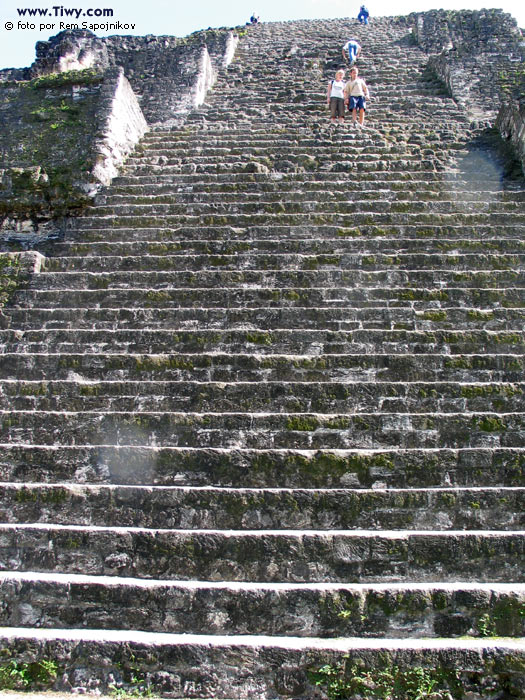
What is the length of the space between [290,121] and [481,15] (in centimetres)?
861

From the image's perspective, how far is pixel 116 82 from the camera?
32.0 ft

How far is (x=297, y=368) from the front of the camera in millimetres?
5262

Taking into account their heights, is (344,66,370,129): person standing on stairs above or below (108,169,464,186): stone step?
above

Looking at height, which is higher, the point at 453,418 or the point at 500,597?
the point at 453,418

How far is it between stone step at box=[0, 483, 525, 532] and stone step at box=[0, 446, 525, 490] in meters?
0.27

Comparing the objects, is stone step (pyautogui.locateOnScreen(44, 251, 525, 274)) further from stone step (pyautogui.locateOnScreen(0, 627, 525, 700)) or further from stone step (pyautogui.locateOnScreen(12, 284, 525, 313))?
stone step (pyautogui.locateOnScreen(0, 627, 525, 700))

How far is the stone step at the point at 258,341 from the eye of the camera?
548 cm

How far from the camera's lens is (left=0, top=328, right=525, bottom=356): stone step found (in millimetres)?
5480

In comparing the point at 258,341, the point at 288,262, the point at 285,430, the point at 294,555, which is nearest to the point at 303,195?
the point at 288,262

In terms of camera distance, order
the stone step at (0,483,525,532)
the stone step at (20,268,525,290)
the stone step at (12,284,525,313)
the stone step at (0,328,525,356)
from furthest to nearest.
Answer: the stone step at (20,268,525,290), the stone step at (12,284,525,313), the stone step at (0,328,525,356), the stone step at (0,483,525,532)

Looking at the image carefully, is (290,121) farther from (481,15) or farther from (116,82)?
(481,15)

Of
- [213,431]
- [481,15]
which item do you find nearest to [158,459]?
[213,431]

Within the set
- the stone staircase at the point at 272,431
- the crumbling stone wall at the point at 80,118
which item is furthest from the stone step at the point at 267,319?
the crumbling stone wall at the point at 80,118

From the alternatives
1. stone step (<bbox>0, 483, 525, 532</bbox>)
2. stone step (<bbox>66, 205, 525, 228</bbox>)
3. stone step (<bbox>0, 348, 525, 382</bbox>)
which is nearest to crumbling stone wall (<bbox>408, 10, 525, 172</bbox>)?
stone step (<bbox>66, 205, 525, 228</bbox>)
